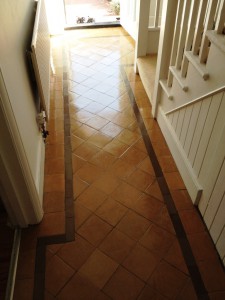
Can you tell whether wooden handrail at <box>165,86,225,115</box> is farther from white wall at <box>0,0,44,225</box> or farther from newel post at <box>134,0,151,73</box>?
newel post at <box>134,0,151,73</box>

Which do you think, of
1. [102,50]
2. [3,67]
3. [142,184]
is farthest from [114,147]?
[102,50]

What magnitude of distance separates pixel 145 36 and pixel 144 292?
8.58 feet

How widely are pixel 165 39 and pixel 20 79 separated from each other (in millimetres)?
1132

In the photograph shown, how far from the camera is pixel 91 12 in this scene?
4973 mm

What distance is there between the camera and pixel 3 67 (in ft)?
4.04

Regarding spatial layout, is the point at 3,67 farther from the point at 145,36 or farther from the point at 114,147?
the point at 145,36

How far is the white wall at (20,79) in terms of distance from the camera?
4.34 feet

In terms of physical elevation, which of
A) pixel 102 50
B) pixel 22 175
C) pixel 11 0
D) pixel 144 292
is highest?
pixel 11 0

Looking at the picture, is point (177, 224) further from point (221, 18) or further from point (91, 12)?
point (91, 12)

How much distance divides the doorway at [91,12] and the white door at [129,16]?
1.00ft

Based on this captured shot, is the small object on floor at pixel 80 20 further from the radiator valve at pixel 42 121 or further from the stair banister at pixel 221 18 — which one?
the stair banister at pixel 221 18

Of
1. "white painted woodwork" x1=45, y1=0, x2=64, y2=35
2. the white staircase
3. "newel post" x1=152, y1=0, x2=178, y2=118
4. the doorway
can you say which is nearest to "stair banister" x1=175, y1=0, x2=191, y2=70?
the white staircase

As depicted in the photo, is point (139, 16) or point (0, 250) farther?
point (139, 16)

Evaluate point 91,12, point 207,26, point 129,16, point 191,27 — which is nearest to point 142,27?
point 129,16
